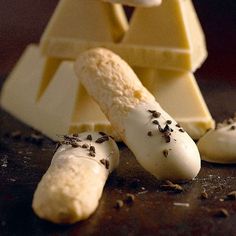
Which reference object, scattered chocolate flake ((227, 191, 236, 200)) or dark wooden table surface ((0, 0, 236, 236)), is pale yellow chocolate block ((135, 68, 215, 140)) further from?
scattered chocolate flake ((227, 191, 236, 200))

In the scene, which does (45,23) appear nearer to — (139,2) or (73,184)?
(139,2)

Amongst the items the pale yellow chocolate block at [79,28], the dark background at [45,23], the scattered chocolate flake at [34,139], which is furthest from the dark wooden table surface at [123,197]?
the dark background at [45,23]

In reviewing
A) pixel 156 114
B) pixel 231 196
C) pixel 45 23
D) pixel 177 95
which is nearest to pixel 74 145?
pixel 156 114

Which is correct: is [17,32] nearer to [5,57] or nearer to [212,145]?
[5,57]

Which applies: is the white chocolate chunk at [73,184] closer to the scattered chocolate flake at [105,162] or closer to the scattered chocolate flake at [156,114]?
the scattered chocolate flake at [105,162]

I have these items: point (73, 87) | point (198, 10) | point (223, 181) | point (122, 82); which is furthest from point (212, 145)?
point (198, 10)

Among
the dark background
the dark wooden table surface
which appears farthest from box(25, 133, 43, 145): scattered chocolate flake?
the dark background
